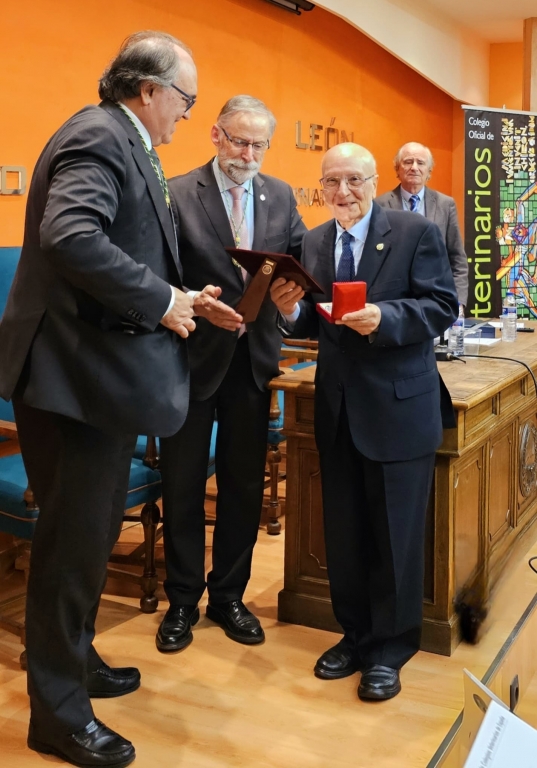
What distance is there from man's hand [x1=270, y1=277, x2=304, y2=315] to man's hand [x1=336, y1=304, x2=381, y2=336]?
15cm

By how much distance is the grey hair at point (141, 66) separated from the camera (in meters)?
2.03

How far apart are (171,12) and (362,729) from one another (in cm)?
377

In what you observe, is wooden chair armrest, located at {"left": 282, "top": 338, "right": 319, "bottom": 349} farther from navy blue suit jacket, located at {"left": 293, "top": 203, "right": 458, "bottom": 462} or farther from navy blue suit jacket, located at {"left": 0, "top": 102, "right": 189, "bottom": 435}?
navy blue suit jacket, located at {"left": 0, "top": 102, "right": 189, "bottom": 435}

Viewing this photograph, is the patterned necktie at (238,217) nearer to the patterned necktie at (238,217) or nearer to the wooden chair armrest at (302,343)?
the patterned necktie at (238,217)

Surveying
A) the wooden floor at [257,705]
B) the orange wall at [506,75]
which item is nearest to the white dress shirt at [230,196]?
the wooden floor at [257,705]

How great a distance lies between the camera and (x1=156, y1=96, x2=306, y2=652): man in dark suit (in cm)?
269

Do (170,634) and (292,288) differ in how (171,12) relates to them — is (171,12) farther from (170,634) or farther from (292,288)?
(170,634)

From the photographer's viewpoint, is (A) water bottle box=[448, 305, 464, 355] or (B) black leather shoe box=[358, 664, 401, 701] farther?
(A) water bottle box=[448, 305, 464, 355]

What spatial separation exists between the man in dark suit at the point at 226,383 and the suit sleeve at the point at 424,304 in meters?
0.55

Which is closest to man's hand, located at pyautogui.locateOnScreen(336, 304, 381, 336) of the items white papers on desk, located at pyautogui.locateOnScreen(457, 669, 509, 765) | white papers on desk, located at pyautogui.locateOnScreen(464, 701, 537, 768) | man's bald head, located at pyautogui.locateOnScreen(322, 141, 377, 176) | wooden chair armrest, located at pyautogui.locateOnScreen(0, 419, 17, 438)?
man's bald head, located at pyautogui.locateOnScreen(322, 141, 377, 176)

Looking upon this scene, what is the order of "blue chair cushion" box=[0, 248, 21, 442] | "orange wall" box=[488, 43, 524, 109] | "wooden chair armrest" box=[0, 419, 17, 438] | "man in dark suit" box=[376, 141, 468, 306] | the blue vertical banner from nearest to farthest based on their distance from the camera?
"wooden chair armrest" box=[0, 419, 17, 438] → "blue chair cushion" box=[0, 248, 21, 442] → "man in dark suit" box=[376, 141, 468, 306] → the blue vertical banner → "orange wall" box=[488, 43, 524, 109]

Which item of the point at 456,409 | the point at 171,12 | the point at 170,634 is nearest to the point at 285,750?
the point at 170,634

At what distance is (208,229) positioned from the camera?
107 inches

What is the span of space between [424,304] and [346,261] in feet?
0.90
